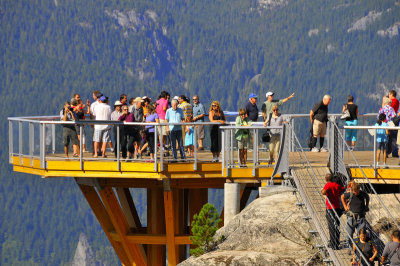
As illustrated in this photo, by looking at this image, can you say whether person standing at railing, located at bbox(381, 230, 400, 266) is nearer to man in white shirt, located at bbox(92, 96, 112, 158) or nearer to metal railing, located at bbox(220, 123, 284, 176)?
metal railing, located at bbox(220, 123, 284, 176)

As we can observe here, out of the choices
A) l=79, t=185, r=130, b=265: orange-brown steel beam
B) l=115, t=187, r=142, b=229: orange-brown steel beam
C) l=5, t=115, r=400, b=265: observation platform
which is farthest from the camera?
l=115, t=187, r=142, b=229: orange-brown steel beam

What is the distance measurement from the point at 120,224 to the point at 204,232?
7.83m

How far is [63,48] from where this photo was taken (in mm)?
142625

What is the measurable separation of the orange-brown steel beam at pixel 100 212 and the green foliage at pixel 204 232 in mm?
7502

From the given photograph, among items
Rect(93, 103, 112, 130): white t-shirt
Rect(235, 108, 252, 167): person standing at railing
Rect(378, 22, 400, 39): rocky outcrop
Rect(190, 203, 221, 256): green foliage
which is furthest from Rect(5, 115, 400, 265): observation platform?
Rect(378, 22, 400, 39): rocky outcrop

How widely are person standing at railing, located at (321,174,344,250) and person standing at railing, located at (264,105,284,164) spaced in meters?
5.30

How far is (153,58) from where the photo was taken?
142250 millimetres

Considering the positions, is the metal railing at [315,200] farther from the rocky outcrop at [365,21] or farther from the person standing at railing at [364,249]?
the rocky outcrop at [365,21]

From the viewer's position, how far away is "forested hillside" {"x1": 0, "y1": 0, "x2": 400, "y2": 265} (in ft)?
411

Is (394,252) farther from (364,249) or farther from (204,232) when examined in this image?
(204,232)

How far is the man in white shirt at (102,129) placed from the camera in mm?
30281

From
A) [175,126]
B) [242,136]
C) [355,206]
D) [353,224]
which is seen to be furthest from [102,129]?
[355,206]

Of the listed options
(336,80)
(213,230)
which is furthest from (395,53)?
(213,230)

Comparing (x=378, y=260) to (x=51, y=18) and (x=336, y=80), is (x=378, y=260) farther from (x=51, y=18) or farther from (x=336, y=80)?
(x=51, y=18)
